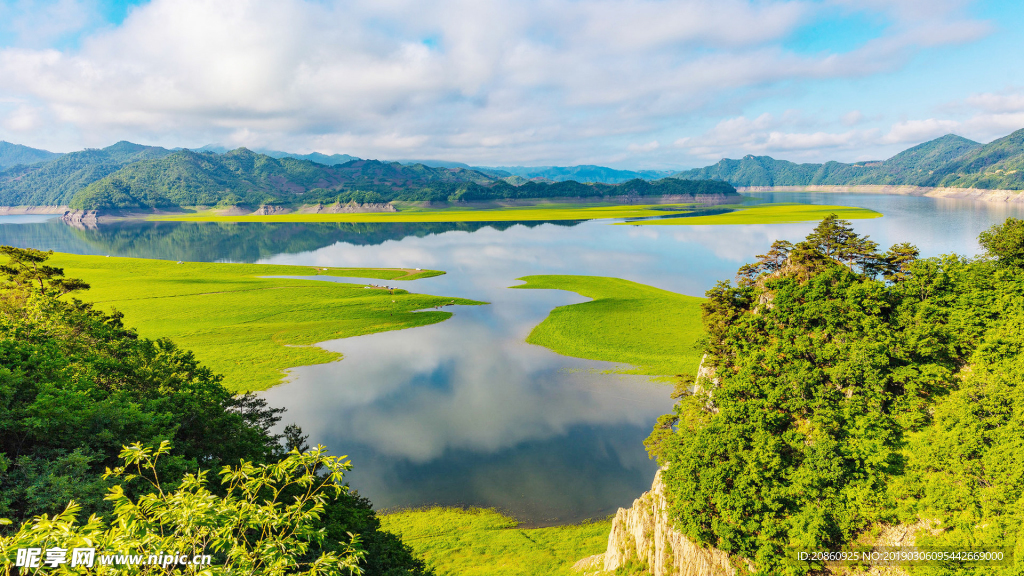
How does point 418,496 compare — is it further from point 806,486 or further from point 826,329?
point 826,329

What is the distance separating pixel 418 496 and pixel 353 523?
11.7 meters

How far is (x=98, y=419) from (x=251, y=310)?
59249mm

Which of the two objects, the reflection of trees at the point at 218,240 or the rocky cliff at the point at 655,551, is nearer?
the rocky cliff at the point at 655,551

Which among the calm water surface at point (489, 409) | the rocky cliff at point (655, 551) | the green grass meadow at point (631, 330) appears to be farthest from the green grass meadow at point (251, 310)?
the rocky cliff at point (655, 551)

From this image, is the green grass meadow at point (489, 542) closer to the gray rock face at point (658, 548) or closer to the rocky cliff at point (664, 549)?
the rocky cliff at point (664, 549)

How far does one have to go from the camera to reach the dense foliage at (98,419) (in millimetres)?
12977

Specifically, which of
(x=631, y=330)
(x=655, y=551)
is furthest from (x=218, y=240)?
(x=655, y=551)

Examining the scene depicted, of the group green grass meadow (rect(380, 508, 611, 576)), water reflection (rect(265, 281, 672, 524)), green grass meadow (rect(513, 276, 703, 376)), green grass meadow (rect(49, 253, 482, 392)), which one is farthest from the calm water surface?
green grass meadow (rect(49, 253, 482, 392))

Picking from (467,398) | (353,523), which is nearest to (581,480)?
(467,398)

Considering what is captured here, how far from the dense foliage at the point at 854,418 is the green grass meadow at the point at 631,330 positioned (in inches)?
894

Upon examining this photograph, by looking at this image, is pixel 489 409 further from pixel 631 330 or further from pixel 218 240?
pixel 218 240

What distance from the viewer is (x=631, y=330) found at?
57.7 metres

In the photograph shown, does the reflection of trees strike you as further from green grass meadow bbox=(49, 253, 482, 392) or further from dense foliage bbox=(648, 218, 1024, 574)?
dense foliage bbox=(648, 218, 1024, 574)

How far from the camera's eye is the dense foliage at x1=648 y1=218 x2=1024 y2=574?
639 inches
